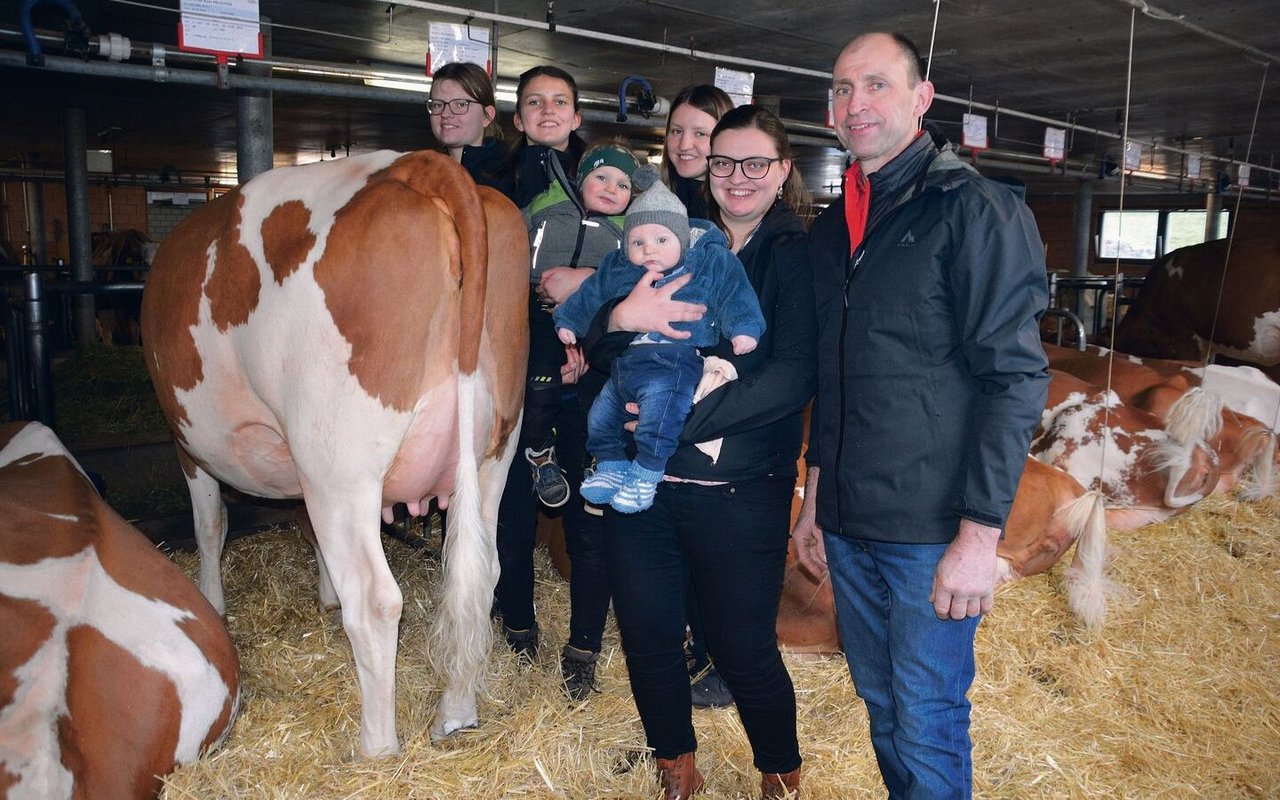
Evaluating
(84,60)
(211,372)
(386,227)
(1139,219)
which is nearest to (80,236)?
(84,60)

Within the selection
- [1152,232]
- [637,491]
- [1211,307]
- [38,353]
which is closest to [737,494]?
[637,491]

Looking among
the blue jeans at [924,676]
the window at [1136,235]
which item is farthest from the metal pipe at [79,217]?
the window at [1136,235]

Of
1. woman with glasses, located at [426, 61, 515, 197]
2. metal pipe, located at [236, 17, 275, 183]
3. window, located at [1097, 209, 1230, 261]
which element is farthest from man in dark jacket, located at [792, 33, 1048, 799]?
window, located at [1097, 209, 1230, 261]

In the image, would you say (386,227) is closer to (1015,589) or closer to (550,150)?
(550,150)

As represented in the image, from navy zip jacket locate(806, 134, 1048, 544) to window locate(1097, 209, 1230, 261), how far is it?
2454cm

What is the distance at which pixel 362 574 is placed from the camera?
254cm

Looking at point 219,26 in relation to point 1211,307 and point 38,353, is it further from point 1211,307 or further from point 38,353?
point 1211,307

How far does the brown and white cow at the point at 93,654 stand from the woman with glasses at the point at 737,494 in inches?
48.0

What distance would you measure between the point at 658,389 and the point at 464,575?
2.78ft

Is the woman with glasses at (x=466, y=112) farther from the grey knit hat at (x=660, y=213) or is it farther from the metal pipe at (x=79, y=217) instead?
the metal pipe at (x=79, y=217)

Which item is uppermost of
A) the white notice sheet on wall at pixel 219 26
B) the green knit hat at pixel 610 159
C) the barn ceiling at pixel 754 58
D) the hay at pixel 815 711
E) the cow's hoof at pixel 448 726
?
the barn ceiling at pixel 754 58

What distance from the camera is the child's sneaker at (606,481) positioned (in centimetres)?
224

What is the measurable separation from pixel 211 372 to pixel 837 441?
6.54ft

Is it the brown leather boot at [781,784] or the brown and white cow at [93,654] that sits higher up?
the brown and white cow at [93,654]
